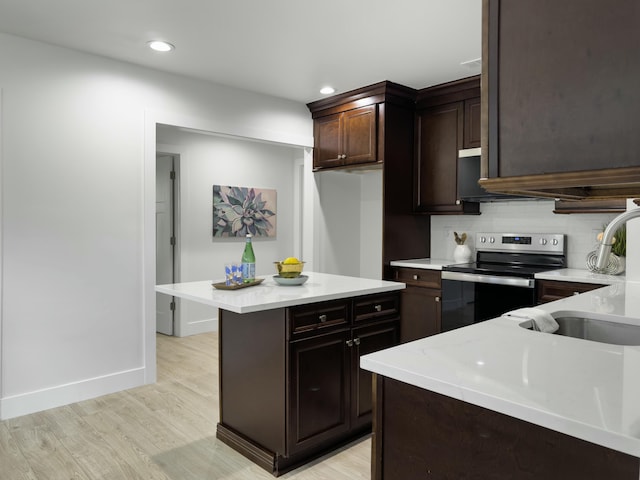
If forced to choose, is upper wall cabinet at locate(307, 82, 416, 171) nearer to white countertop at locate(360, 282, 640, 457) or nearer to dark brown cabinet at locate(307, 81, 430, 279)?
dark brown cabinet at locate(307, 81, 430, 279)

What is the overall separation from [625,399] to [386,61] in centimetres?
305

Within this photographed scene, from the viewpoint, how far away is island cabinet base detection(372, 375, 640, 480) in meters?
0.79

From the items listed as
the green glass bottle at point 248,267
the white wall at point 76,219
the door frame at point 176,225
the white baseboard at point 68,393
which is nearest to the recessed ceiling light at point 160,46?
the white wall at point 76,219

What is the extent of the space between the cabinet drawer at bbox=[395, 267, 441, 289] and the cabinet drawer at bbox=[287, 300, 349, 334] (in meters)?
1.57

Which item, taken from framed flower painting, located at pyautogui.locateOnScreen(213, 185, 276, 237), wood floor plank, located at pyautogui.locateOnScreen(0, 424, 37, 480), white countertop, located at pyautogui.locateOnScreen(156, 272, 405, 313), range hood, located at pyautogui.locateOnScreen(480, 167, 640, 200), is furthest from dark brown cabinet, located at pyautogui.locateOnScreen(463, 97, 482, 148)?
wood floor plank, located at pyautogui.locateOnScreen(0, 424, 37, 480)

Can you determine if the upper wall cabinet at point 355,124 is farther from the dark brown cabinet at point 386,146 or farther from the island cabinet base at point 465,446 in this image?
the island cabinet base at point 465,446

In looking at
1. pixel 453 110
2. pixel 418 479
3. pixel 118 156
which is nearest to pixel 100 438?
pixel 118 156

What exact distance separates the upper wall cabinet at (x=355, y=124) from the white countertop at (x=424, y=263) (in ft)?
2.96

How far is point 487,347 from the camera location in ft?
3.87

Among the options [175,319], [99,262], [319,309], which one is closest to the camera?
[319,309]

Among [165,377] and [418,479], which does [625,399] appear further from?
[165,377]

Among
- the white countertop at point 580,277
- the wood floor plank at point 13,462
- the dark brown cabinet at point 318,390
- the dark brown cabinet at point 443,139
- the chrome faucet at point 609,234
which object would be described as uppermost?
the dark brown cabinet at point 443,139

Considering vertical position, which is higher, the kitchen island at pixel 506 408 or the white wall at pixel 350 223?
the white wall at pixel 350 223

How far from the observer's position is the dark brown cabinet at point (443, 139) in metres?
3.89
